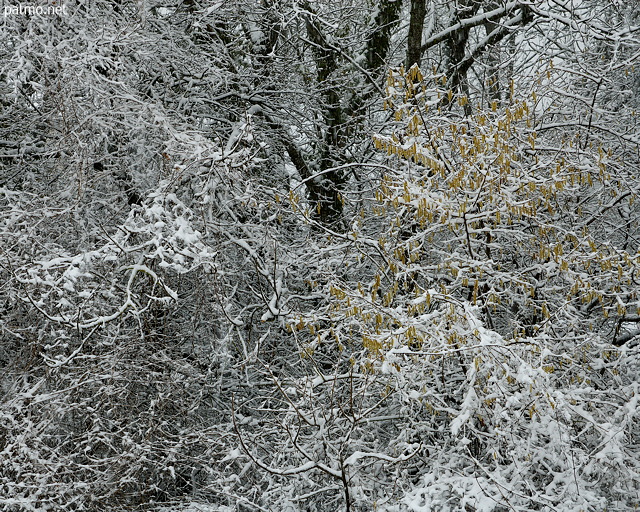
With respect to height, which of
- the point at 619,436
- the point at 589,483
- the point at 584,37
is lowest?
the point at 589,483

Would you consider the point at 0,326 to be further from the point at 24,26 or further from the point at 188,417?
the point at 24,26

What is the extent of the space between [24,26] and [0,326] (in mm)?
2804

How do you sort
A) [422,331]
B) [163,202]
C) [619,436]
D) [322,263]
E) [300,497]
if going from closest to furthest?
[619,436]
[422,331]
[300,497]
[163,202]
[322,263]

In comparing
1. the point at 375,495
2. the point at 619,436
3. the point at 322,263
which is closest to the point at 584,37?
the point at 322,263

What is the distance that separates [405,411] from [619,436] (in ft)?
5.11

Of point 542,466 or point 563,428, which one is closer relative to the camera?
point 563,428

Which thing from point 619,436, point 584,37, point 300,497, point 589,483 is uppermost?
point 584,37

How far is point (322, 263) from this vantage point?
6.56 m

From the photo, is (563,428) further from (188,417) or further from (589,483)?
(188,417)

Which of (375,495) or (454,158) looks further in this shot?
(454,158)

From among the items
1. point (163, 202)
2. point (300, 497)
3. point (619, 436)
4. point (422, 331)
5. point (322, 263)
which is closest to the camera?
point (619, 436)

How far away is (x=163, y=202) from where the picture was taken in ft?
19.8

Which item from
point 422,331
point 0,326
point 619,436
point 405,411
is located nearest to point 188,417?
point 0,326

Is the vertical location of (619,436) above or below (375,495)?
above
